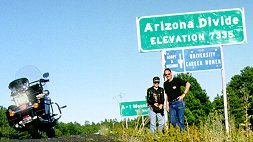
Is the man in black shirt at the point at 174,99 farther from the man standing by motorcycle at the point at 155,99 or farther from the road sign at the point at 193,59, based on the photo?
the road sign at the point at 193,59

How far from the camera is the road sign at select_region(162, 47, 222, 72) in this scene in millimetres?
18828

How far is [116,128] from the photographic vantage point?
696cm

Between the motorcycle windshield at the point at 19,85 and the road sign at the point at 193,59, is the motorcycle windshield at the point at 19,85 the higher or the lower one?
the lower one

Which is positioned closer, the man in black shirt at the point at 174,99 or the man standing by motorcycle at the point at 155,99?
the man in black shirt at the point at 174,99

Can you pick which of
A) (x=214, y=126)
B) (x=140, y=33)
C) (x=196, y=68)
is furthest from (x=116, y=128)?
(x=196, y=68)

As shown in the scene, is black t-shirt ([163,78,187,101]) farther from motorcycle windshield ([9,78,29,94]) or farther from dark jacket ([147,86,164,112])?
motorcycle windshield ([9,78,29,94])

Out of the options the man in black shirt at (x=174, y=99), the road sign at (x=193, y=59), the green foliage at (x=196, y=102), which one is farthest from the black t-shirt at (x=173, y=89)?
the green foliage at (x=196, y=102)

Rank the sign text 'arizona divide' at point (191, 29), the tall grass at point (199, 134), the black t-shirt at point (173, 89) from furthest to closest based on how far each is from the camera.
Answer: the sign text 'arizona divide' at point (191, 29) < the black t-shirt at point (173, 89) < the tall grass at point (199, 134)

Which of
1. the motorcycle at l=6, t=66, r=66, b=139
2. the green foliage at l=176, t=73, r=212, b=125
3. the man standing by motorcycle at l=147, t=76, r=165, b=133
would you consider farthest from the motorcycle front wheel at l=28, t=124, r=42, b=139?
→ the green foliage at l=176, t=73, r=212, b=125

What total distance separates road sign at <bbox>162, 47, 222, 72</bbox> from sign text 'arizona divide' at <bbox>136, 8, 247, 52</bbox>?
361 mm

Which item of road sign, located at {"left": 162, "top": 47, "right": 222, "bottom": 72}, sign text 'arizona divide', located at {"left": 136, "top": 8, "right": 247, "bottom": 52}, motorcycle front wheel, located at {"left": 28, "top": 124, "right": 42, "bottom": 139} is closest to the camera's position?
motorcycle front wheel, located at {"left": 28, "top": 124, "right": 42, "bottom": 139}

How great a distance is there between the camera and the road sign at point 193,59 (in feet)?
61.8

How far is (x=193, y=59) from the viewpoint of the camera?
63.7 ft

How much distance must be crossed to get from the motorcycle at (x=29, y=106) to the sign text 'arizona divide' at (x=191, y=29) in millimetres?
3464
